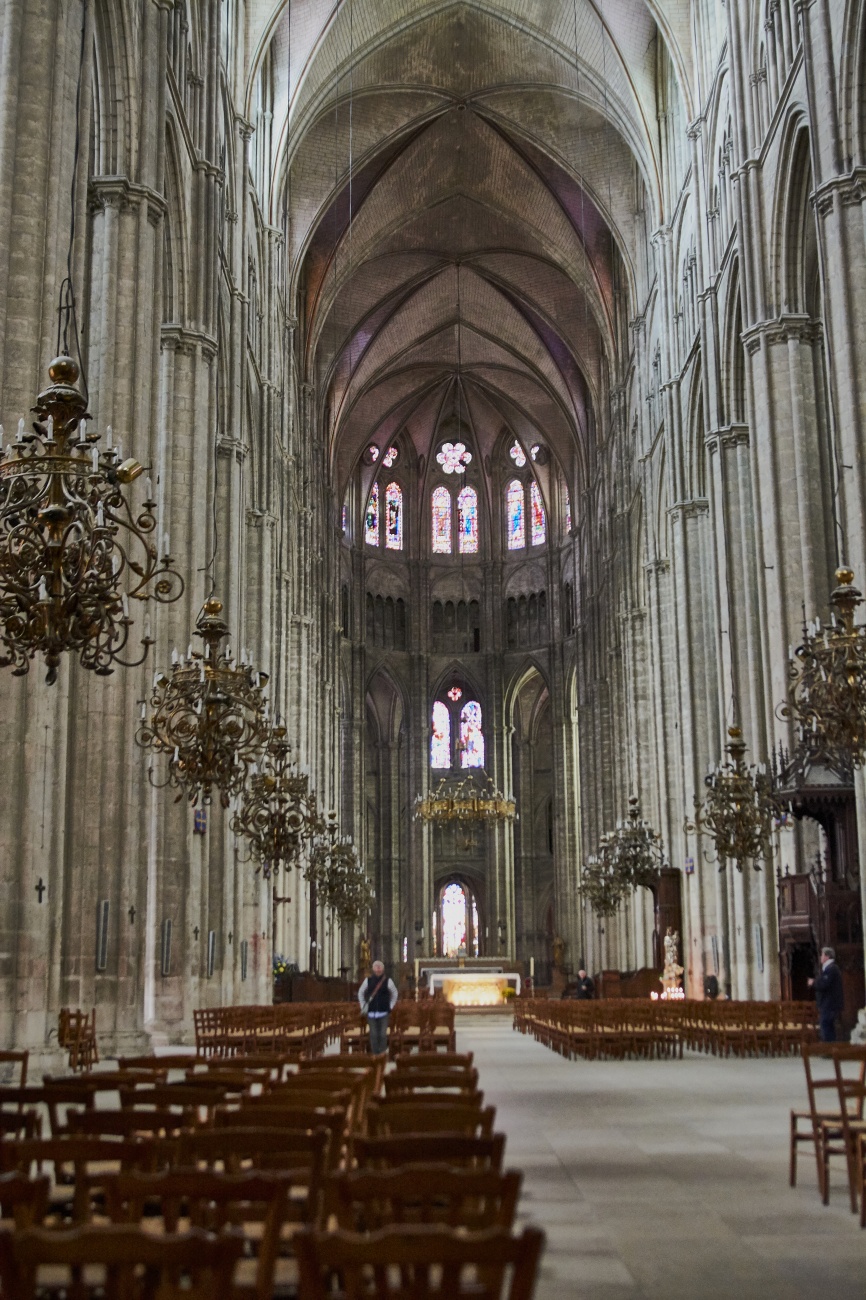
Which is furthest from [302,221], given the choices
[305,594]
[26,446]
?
[26,446]

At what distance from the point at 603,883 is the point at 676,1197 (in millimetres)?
31996

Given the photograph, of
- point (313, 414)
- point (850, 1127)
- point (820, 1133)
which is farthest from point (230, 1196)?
point (313, 414)

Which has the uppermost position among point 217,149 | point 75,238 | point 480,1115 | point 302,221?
point 302,221

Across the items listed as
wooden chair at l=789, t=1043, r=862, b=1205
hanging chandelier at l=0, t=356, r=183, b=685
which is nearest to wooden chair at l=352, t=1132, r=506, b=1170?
wooden chair at l=789, t=1043, r=862, b=1205

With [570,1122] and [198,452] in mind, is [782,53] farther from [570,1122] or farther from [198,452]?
[570,1122]

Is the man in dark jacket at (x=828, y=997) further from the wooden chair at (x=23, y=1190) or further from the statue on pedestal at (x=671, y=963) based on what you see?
the wooden chair at (x=23, y=1190)

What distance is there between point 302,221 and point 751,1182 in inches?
1531

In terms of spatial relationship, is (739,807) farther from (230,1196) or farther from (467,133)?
(467,133)

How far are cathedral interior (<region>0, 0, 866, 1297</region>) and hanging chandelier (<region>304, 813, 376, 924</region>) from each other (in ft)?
1.33

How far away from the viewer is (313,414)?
4969 cm

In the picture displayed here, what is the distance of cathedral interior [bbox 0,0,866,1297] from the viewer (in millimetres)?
14141

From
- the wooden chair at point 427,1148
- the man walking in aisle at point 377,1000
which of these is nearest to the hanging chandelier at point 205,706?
the man walking in aisle at point 377,1000

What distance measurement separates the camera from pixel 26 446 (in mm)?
9734

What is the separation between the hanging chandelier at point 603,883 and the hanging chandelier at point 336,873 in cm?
707
